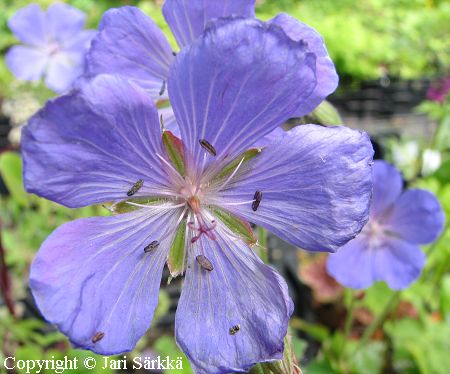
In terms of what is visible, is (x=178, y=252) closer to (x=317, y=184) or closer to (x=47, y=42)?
(x=317, y=184)

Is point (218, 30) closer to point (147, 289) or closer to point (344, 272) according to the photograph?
point (147, 289)

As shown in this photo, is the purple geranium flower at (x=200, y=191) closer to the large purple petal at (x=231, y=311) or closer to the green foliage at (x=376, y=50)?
the large purple petal at (x=231, y=311)

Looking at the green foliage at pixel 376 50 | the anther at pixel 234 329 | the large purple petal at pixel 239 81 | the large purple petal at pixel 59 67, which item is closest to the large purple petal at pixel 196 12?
the large purple petal at pixel 239 81

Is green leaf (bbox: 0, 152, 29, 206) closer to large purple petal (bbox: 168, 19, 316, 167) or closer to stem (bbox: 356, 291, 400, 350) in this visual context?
large purple petal (bbox: 168, 19, 316, 167)

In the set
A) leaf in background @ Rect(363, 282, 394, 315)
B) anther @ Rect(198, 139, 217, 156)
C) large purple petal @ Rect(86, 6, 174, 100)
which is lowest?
leaf in background @ Rect(363, 282, 394, 315)

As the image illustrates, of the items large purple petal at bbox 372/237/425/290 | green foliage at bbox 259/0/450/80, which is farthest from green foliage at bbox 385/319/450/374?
green foliage at bbox 259/0/450/80

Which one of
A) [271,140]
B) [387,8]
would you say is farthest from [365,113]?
[271,140]
